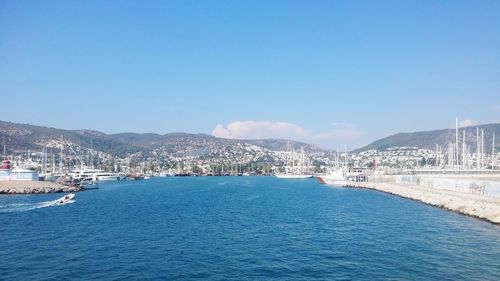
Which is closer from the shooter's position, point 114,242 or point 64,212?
point 114,242

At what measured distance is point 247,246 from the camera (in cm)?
3042

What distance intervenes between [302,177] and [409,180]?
337 feet

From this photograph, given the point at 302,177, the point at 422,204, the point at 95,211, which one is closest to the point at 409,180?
the point at 422,204

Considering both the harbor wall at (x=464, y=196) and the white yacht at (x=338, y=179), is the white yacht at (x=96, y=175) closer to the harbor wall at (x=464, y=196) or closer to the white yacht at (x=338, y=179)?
the white yacht at (x=338, y=179)

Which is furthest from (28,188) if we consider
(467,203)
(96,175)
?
(467,203)

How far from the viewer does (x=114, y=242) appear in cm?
3173

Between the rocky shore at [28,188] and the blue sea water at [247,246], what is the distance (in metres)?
39.6

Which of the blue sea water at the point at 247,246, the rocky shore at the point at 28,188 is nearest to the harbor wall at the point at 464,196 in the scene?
the blue sea water at the point at 247,246

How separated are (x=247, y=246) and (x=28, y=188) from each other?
7164 cm

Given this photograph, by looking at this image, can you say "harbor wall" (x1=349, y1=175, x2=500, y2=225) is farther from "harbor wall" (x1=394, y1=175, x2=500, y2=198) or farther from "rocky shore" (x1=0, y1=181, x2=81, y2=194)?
"rocky shore" (x1=0, y1=181, x2=81, y2=194)

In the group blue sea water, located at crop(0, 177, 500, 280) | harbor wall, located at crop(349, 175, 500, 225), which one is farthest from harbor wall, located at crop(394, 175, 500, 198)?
blue sea water, located at crop(0, 177, 500, 280)

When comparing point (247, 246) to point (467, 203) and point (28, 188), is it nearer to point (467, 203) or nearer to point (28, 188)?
point (467, 203)

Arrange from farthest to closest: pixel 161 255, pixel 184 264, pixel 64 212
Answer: pixel 64 212 → pixel 161 255 → pixel 184 264

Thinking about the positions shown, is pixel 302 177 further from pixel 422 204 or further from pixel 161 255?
pixel 161 255
